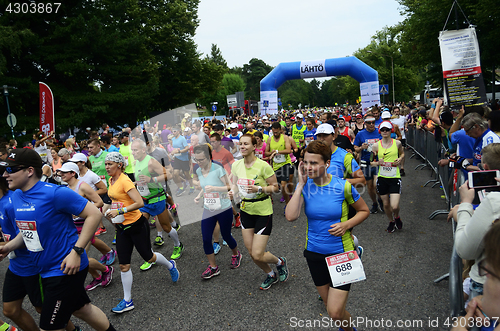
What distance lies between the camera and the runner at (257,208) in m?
4.19

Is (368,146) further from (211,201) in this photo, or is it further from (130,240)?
(130,240)

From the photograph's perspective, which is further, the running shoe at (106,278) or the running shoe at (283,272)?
the running shoe at (106,278)

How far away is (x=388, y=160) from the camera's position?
603 cm

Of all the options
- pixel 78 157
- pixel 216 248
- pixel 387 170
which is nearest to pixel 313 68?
pixel 387 170

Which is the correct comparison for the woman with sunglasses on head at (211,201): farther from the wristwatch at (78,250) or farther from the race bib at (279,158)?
the race bib at (279,158)

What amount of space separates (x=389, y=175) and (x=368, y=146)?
3.79 feet

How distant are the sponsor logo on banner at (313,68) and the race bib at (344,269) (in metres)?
21.7

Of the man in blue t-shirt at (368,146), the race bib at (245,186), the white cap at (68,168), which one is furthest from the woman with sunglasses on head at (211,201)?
the man in blue t-shirt at (368,146)

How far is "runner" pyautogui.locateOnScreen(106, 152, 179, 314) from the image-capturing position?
13.7ft

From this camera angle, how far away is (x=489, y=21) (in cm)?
1631

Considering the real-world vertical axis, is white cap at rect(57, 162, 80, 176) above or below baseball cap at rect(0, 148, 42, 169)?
below

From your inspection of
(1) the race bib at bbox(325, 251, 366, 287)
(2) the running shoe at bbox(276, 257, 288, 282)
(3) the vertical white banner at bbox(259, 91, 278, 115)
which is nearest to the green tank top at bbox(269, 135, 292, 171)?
(2) the running shoe at bbox(276, 257, 288, 282)

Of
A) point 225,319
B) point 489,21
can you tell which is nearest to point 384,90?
point 489,21

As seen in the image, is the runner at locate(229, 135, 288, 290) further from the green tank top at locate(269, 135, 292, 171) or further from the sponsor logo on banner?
the sponsor logo on banner
